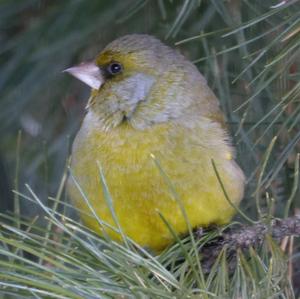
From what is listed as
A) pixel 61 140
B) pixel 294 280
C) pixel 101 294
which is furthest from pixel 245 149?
pixel 101 294

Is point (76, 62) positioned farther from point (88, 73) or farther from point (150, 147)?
point (150, 147)

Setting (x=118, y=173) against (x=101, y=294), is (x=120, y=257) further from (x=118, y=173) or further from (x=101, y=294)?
(x=118, y=173)

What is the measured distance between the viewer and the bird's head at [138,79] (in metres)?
2.99

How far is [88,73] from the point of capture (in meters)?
3.05

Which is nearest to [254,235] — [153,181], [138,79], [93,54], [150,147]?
[153,181]

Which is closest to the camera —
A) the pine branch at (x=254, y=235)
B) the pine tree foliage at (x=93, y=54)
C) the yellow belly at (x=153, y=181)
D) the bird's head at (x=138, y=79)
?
the pine branch at (x=254, y=235)

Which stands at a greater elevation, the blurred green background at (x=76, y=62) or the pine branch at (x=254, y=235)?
the blurred green background at (x=76, y=62)

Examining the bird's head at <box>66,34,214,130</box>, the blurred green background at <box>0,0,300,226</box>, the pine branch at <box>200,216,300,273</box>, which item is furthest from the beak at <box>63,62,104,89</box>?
the pine branch at <box>200,216,300,273</box>

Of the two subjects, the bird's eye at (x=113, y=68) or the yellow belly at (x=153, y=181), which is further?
the bird's eye at (x=113, y=68)

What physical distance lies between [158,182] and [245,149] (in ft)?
2.00

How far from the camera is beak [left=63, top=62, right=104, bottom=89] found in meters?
3.03

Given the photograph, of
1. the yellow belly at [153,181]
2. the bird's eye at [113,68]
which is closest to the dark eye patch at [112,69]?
the bird's eye at [113,68]

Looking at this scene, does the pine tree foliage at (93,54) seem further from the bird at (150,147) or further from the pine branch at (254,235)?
the pine branch at (254,235)

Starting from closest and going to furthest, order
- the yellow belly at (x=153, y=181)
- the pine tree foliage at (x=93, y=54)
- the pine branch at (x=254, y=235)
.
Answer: the pine branch at (x=254, y=235), the yellow belly at (x=153, y=181), the pine tree foliage at (x=93, y=54)
